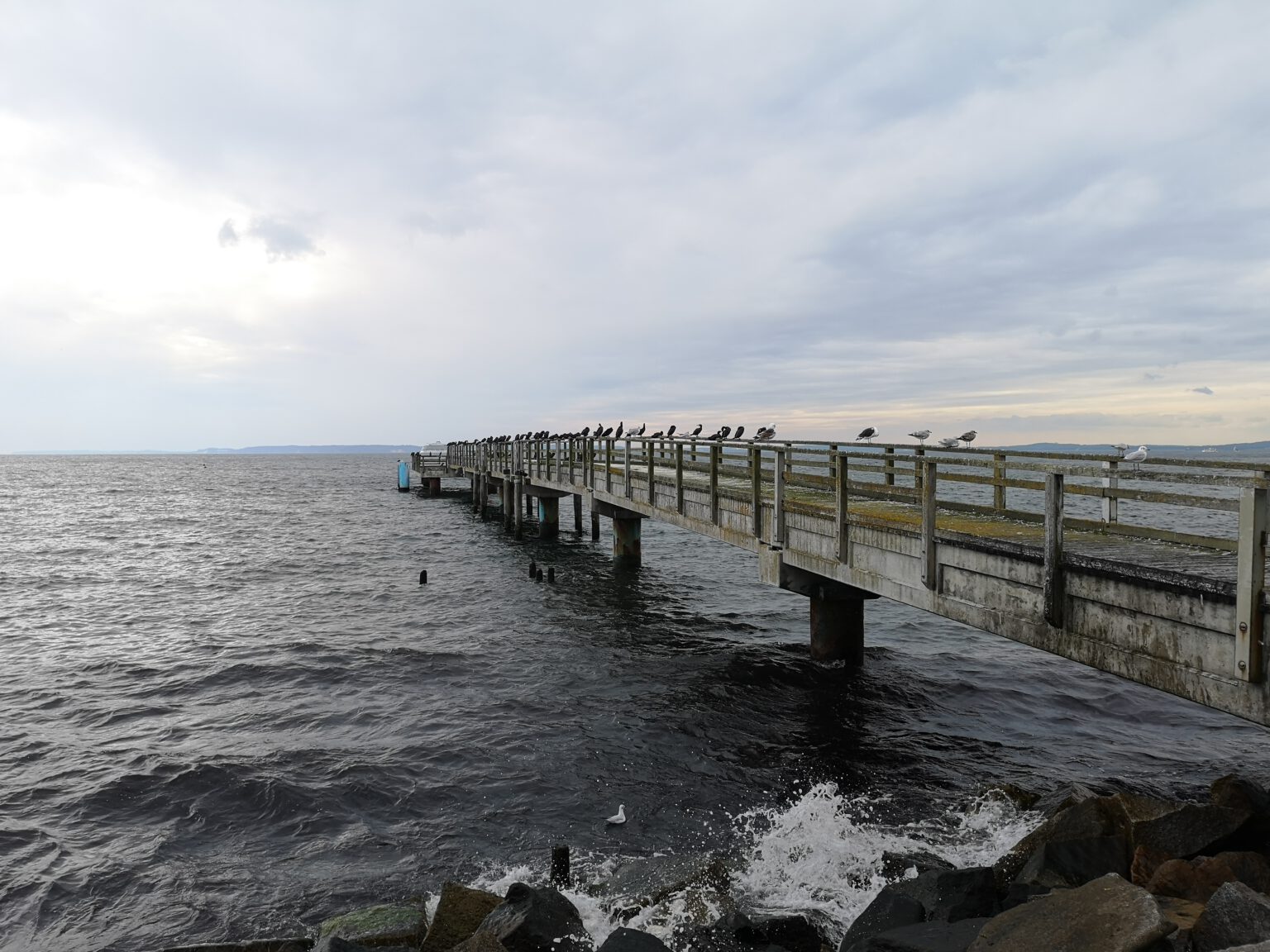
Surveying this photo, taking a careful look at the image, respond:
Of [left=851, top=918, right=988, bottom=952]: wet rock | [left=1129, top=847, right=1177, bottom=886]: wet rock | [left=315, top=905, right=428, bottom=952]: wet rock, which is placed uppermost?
[left=1129, top=847, right=1177, bottom=886]: wet rock

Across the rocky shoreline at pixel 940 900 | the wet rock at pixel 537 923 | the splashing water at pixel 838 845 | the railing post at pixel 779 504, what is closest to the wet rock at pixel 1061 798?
the splashing water at pixel 838 845

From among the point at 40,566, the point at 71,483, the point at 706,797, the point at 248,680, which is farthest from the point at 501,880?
the point at 71,483

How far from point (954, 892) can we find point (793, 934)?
54.0 inches

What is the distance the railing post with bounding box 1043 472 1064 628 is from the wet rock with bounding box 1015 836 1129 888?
1.81 metres

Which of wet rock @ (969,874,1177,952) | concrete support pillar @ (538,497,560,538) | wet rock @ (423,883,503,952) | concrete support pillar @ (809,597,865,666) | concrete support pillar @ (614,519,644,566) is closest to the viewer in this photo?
wet rock @ (969,874,1177,952)

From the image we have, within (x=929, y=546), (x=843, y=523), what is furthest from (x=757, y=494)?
(x=929, y=546)

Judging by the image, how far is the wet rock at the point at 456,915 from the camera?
6.33 m

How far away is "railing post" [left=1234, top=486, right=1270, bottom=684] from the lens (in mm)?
5031

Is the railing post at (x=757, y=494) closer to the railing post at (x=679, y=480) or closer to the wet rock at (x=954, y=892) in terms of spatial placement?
the railing post at (x=679, y=480)

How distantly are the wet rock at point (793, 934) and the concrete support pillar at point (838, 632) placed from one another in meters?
7.82

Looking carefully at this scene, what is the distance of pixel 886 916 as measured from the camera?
6020 mm

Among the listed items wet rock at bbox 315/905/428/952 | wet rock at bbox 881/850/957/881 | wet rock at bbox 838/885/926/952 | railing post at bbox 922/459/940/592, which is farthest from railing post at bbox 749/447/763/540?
wet rock at bbox 315/905/428/952

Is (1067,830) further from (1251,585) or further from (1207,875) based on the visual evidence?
(1251,585)

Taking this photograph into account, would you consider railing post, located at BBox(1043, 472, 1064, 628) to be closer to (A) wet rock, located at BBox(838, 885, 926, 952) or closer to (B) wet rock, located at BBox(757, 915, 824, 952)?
(A) wet rock, located at BBox(838, 885, 926, 952)
